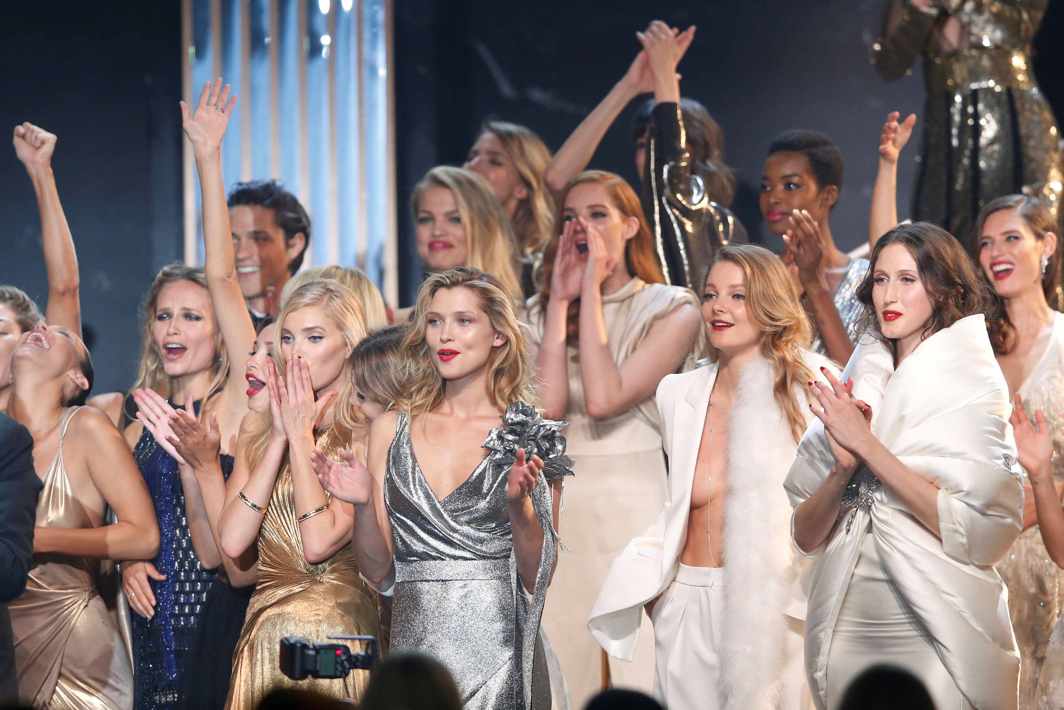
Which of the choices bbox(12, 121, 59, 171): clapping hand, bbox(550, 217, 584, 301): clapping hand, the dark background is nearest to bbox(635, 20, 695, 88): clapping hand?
bbox(550, 217, 584, 301): clapping hand

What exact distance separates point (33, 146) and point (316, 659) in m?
2.72

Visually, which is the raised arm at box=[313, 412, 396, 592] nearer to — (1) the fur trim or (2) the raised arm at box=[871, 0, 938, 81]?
(1) the fur trim

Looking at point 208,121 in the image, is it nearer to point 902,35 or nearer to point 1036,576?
point 902,35

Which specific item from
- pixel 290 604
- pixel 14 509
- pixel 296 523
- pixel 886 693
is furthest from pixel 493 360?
pixel 886 693

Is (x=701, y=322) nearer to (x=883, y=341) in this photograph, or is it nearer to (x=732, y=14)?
(x=883, y=341)

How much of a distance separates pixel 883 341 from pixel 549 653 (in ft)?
3.82

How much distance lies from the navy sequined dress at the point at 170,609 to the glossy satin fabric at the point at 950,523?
1.81 meters

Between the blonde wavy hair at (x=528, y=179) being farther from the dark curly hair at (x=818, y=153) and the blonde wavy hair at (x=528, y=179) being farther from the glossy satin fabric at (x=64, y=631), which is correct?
the glossy satin fabric at (x=64, y=631)

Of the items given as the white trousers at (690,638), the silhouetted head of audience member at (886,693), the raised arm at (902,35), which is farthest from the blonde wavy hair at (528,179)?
the silhouetted head of audience member at (886,693)

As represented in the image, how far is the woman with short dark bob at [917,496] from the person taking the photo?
12.6ft

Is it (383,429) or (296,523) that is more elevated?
(383,429)

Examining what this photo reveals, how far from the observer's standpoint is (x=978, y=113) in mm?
5949

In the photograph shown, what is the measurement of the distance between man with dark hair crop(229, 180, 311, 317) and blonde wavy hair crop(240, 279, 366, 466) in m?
1.05

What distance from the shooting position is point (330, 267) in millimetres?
5289
